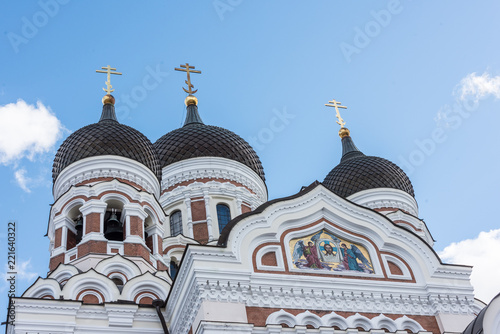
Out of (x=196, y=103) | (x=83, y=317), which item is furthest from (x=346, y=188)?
(x=83, y=317)

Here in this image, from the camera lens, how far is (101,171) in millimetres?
17969

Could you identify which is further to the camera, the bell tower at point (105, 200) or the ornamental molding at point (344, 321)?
the bell tower at point (105, 200)

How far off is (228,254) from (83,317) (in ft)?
10.2

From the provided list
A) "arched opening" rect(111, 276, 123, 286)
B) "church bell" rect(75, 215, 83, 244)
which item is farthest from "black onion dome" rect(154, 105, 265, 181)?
"arched opening" rect(111, 276, 123, 286)

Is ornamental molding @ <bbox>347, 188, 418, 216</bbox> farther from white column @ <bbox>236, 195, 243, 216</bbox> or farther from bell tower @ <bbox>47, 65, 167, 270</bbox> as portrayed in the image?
bell tower @ <bbox>47, 65, 167, 270</bbox>

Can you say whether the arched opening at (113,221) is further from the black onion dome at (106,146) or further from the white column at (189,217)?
the white column at (189,217)

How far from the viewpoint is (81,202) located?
1733 centimetres

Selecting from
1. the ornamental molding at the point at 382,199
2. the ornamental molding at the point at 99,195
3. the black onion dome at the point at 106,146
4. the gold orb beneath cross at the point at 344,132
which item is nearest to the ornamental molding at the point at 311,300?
the ornamental molding at the point at 99,195

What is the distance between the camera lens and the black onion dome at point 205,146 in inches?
900

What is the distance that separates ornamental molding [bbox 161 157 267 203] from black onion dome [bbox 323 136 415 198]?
2.62 metres

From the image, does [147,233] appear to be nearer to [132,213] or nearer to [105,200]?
[132,213]

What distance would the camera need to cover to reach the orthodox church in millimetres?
11781

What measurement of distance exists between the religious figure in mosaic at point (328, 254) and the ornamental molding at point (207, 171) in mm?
9442

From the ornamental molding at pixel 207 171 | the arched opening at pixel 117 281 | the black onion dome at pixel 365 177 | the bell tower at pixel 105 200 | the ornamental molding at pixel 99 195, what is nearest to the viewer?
the arched opening at pixel 117 281
